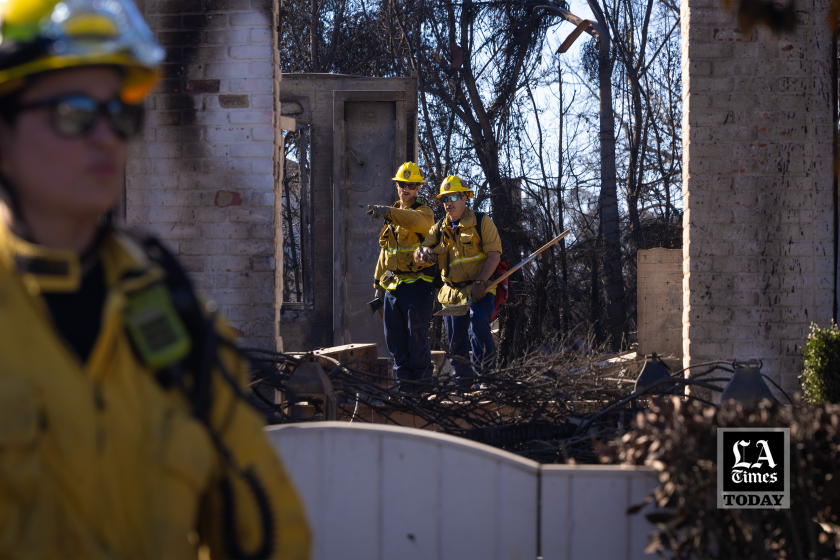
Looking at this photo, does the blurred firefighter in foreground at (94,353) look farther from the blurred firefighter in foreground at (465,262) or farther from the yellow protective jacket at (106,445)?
the blurred firefighter in foreground at (465,262)

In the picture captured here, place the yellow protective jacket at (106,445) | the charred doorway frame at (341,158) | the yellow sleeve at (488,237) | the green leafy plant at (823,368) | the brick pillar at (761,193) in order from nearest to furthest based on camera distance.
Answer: the yellow protective jacket at (106,445) < the green leafy plant at (823,368) < the brick pillar at (761,193) < the yellow sleeve at (488,237) < the charred doorway frame at (341,158)

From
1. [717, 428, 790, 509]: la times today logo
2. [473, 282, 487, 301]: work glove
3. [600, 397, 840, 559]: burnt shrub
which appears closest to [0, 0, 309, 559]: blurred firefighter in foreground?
[600, 397, 840, 559]: burnt shrub

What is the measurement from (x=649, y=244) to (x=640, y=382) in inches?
453

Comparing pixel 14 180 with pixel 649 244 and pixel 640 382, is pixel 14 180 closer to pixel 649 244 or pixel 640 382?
pixel 640 382

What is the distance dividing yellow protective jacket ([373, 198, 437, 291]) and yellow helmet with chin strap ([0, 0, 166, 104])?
5748 mm

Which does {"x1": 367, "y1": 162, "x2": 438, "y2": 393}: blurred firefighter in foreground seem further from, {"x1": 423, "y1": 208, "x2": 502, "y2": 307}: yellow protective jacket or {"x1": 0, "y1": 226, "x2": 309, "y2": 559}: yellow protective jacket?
{"x1": 0, "y1": 226, "x2": 309, "y2": 559}: yellow protective jacket

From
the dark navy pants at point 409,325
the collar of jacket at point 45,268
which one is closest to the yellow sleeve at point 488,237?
the dark navy pants at point 409,325

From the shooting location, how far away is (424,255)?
22.7 feet

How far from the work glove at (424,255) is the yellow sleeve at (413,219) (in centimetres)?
21

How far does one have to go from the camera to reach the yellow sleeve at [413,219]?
274 inches

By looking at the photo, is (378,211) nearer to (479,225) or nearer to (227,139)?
(479,225)

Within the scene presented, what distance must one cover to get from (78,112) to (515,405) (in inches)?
161

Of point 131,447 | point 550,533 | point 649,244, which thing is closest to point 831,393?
point 550,533

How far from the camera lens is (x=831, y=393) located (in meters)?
4.39
